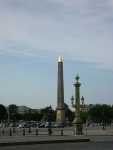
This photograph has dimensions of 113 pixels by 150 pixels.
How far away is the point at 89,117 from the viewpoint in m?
165

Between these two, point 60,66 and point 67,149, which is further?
point 60,66

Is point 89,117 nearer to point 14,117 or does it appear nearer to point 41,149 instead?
point 14,117

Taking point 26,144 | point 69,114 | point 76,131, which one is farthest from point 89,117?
point 26,144

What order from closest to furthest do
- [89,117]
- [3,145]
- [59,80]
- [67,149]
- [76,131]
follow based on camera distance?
1. [67,149]
2. [3,145]
3. [76,131]
4. [59,80]
5. [89,117]

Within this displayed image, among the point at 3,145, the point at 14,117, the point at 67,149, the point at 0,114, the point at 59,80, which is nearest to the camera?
the point at 67,149

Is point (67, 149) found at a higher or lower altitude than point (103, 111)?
lower

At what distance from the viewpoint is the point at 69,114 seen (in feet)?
554

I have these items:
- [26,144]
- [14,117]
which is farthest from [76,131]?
[14,117]

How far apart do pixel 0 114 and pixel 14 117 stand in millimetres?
37372

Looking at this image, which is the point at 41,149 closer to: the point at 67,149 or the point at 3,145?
the point at 67,149

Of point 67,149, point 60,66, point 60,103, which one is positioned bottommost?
point 67,149

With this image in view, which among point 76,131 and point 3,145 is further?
point 76,131

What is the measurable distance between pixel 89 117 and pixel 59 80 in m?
70.1

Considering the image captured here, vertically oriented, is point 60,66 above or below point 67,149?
above
